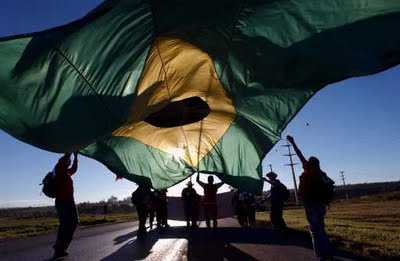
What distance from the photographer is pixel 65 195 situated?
7.71 meters

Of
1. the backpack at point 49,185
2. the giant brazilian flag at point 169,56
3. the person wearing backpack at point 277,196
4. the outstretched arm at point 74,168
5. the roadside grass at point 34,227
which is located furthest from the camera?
the roadside grass at point 34,227

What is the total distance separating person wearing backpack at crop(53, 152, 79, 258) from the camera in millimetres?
7668

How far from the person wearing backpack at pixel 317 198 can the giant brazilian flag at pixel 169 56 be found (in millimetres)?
990

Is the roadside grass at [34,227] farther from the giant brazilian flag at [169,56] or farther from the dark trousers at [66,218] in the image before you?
the giant brazilian flag at [169,56]

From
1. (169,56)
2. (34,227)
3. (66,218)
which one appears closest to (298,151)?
(169,56)

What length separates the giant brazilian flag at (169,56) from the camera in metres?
4.70

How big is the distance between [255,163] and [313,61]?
124 inches

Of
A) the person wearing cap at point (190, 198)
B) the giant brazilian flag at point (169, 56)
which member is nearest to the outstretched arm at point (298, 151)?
the giant brazilian flag at point (169, 56)

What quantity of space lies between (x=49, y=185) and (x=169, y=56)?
3.39 meters

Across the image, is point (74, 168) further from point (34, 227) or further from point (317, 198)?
point (34, 227)

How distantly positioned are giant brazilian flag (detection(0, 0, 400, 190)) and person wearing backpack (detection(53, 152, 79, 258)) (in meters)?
2.15

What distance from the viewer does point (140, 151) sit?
27.3 feet

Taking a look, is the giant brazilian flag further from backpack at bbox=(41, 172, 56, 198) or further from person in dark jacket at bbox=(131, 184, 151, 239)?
person in dark jacket at bbox=(131, 184, 151, 239)

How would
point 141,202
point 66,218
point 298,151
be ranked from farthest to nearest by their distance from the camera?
point 141,202, point 66,218, point 298,151
